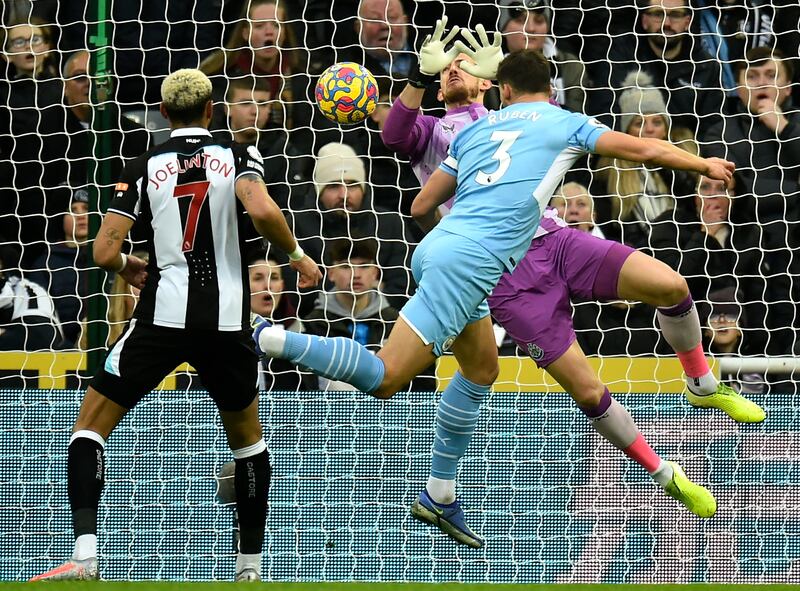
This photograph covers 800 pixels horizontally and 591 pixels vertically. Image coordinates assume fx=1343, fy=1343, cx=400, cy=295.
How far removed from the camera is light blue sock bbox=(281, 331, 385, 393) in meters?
4.84

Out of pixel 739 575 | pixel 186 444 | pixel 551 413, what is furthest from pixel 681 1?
pixel 186 444

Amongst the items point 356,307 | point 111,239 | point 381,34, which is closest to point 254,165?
point 111,239

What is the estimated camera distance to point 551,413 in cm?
711

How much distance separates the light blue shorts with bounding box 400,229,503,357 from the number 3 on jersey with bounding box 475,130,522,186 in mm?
275

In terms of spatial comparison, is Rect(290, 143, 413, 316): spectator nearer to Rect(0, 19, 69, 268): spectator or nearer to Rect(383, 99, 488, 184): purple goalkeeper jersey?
Rect(383, 99, 488, 184): purple goalkeeper jersey

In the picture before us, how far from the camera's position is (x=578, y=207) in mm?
7590

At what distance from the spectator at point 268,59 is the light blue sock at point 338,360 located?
3205 millimetres

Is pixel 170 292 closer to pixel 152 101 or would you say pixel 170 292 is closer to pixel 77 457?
pixel 77 457

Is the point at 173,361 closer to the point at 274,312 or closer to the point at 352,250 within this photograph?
the point at 274,312

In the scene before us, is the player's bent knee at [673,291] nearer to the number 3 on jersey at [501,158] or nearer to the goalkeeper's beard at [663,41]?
the number 3 on jersey at [501,158]

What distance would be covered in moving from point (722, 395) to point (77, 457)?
9.41 ft

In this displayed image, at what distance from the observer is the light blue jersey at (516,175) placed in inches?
207

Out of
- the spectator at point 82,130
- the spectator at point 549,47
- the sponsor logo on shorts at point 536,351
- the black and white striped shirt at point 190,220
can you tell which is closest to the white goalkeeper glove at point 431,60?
the black and white striped shirt at point 190,220

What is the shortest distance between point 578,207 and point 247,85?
2.05 m
